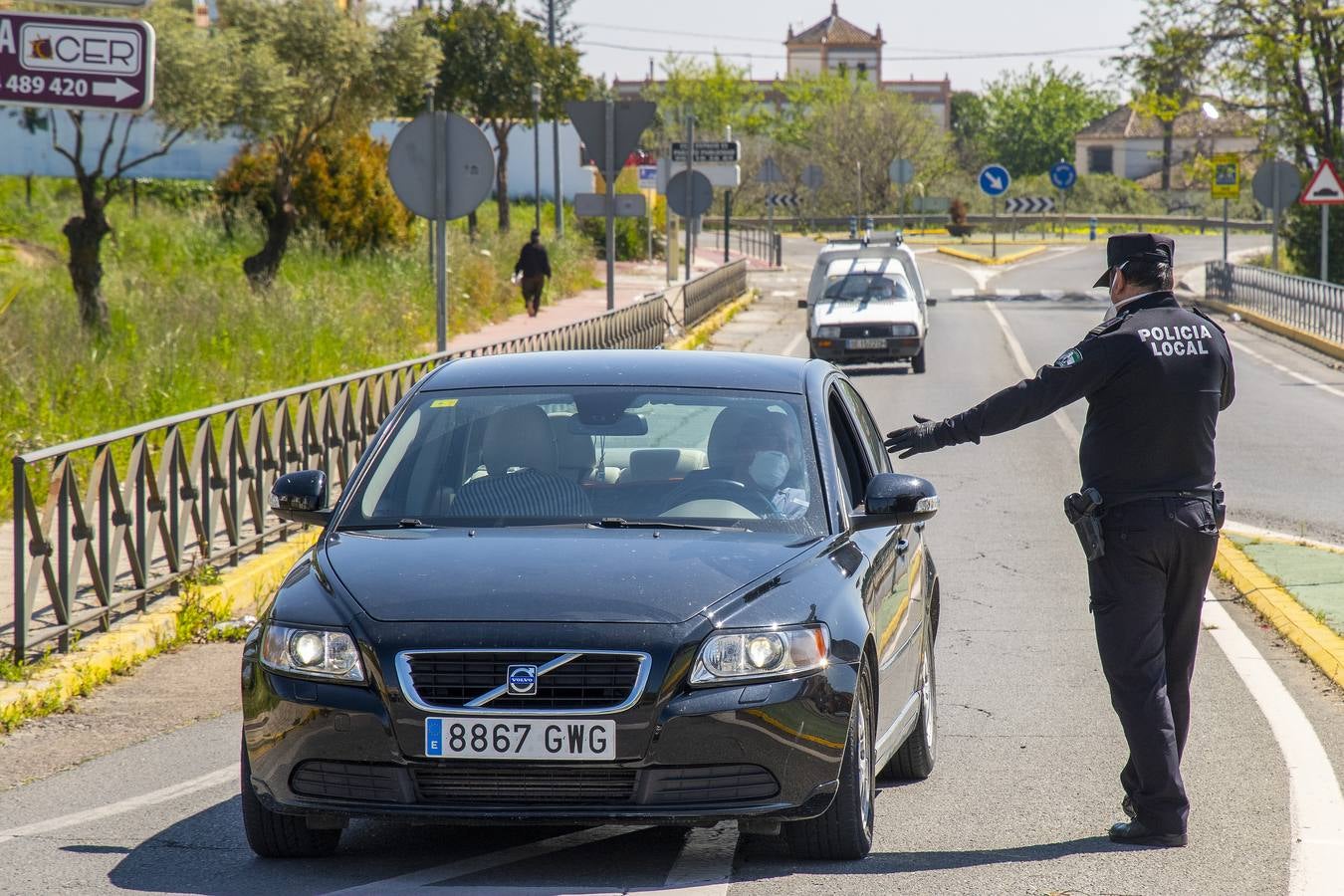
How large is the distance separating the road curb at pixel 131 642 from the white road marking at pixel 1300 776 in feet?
15.5

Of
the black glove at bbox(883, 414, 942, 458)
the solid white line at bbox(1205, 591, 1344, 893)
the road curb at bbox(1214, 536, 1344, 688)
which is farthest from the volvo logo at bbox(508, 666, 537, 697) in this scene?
the road curb at bbox(1214, 536, 1344, 688)

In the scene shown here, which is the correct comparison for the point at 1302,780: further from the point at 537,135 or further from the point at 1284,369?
the point at 537,135

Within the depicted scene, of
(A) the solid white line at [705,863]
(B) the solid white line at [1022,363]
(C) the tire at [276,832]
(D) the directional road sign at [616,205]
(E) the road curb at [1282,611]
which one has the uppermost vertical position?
(D) the directional road sign at [616,205]

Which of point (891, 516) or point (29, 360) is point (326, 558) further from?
point (29, 360)

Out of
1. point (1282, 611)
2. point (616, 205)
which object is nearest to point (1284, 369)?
point (616, 205)

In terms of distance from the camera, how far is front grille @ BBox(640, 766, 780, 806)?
481 centimetres

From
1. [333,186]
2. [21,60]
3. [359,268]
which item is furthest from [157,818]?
[333,186]

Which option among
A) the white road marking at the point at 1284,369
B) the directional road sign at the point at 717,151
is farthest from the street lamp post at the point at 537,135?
the white road marking at the point at 1284,369

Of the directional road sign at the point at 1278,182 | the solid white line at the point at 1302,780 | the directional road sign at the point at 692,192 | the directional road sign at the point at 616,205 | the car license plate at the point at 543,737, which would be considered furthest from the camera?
the directional road sign at the point at 1278,182

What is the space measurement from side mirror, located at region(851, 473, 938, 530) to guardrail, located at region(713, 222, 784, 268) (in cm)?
4933

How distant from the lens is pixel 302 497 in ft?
19.4

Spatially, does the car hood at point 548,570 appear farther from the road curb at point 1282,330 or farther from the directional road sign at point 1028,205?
the directional road sign at point 1028,205

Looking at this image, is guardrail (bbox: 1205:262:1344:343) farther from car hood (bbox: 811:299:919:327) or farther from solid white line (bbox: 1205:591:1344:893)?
solid white line (bbox: 1205:591:1344:893)

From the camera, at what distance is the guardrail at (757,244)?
56.5 m
